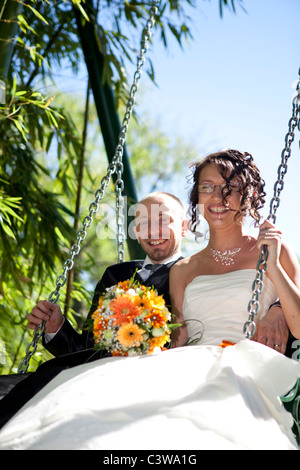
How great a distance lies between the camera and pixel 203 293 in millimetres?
2605

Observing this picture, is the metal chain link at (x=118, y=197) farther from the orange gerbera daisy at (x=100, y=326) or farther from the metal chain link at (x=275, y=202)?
the metal chain link at (x=275, y=202)

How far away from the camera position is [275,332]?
233cm

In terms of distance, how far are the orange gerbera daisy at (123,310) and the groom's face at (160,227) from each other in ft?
2.53

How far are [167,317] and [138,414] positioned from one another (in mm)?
679

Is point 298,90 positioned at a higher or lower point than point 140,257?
higher

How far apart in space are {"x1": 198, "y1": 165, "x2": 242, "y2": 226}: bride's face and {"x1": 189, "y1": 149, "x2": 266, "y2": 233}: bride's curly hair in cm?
2

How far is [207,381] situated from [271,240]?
65cm

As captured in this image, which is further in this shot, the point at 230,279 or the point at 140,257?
the point at 140,257

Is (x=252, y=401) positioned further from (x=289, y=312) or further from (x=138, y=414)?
(x=289, y=312)

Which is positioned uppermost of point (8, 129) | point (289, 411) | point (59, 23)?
point (59, 23)

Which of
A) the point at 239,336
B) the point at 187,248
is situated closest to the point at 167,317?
the point at 239,336

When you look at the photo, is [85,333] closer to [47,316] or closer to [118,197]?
[47,316]

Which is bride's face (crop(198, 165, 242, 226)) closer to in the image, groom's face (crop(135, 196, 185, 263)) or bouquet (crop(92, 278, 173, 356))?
groom's face (crop(135, 196, 185, 263))

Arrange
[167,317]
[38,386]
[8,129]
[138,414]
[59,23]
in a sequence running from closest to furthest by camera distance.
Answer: [138,414]
[38,386]
[167,317]
[8,129]
[59,23]
